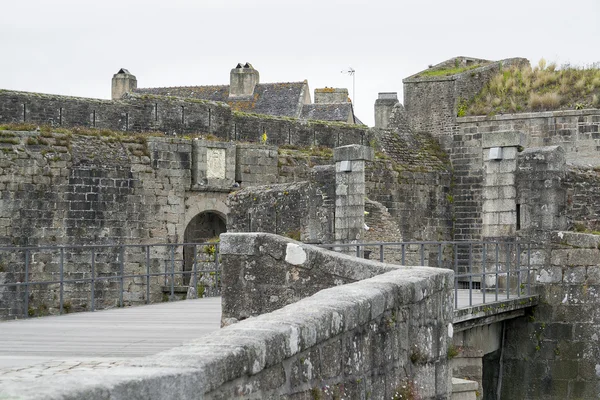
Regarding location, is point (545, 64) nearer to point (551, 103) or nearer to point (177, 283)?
point (551, 103)

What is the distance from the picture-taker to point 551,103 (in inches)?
1099

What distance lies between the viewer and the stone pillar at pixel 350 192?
2014 centimetres

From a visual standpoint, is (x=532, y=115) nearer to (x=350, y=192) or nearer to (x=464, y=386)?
(x=350, y=192)

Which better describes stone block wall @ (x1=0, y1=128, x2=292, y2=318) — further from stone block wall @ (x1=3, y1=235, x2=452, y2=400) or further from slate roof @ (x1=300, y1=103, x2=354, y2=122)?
slate roof @ (x1=300, y1=103, x2=354, y2=122)

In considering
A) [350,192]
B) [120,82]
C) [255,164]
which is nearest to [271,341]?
→ [350,192]

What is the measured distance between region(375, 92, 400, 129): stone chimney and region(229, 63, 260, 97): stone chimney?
51.4 ft

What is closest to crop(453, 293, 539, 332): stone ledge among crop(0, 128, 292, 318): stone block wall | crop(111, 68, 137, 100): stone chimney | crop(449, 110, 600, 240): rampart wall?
crop(0, 128, 292, 318): stone block wall

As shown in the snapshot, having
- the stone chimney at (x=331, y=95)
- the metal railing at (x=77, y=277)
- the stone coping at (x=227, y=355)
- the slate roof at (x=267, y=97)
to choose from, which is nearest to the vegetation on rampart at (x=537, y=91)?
the metal railing at (x=77, y=277)

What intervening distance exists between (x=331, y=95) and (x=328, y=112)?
143 inches

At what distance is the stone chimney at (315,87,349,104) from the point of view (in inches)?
1913

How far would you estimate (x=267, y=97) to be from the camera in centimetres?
4609

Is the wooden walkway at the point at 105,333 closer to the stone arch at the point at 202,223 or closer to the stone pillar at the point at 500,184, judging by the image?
the stone pillar at the point at 500,184

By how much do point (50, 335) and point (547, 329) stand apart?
7721 mm

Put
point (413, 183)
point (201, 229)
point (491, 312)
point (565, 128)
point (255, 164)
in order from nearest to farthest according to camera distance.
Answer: point (491, 312), point (255, 164), point (201, 229), point (565, 128), point (413, 183)
